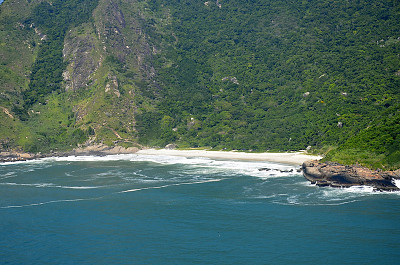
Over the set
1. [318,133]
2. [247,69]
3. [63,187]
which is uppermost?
[247,69]

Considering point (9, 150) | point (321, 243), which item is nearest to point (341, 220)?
point (321, 243)

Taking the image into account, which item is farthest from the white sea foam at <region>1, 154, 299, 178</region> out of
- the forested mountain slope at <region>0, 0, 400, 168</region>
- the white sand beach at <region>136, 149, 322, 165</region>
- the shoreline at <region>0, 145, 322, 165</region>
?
the forested mountain slope at <region>0, 0, 400, 168</region>

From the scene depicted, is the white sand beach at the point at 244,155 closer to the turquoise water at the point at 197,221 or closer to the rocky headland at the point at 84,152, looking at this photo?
the rocky headland at the point at 84,152

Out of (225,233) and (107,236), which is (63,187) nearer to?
(107,236)

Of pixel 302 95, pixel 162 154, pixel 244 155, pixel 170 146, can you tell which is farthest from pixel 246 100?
pixel 244 155

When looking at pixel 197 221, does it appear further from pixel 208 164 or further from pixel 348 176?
pixel 208 164
